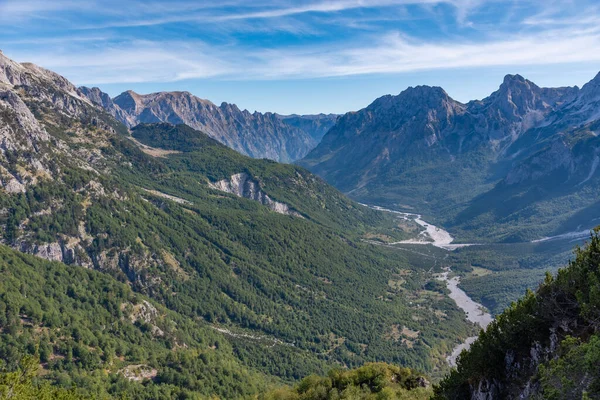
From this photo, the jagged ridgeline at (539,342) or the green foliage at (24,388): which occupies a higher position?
the jagged ridgeline at (539,342)

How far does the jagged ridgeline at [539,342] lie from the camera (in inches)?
1394

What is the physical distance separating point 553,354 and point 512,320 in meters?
11.9

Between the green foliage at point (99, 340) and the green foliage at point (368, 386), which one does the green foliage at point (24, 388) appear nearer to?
the green foliage at point (368, 386)

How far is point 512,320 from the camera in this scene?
5447 cm

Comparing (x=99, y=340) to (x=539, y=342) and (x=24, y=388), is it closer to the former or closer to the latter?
(x=24, y=388)

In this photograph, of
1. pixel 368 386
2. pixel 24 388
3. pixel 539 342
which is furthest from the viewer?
pixel 368 386

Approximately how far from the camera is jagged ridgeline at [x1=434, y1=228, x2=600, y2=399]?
1394 inches

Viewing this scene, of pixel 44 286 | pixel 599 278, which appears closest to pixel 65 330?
pixel 44 286

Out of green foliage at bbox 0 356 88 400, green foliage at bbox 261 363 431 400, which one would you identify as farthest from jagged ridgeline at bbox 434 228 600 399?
green foliage at bbox 0 356 88 400

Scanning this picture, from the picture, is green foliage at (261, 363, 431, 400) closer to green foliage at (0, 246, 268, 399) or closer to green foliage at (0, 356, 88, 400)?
green foliage at (0, 356, 88, 400)

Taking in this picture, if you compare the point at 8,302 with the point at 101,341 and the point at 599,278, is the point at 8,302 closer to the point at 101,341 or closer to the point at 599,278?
the point at 101,341

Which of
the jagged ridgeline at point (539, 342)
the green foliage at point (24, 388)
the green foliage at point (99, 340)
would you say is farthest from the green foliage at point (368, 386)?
the green foliage at point (99, 340)

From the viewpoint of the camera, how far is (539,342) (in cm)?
4750

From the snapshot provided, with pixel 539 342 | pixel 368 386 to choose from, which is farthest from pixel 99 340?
pixel 539 342
